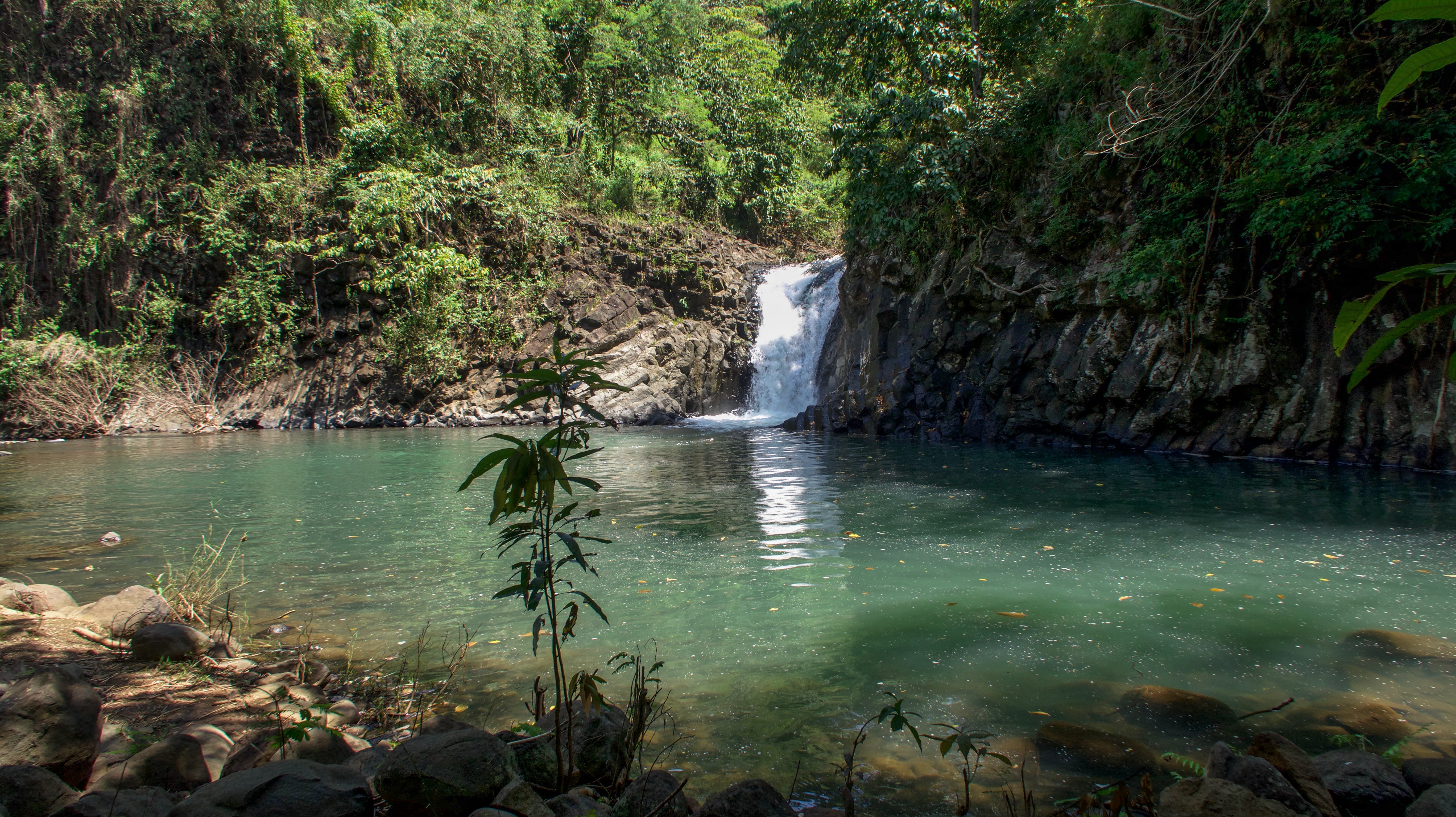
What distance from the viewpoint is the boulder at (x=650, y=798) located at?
2242mm

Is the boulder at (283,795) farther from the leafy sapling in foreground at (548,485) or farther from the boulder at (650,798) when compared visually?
the boulder at (650,798)

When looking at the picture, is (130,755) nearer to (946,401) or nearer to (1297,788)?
(1297,788)

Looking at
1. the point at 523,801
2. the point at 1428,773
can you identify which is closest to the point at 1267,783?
the point at 1428,773

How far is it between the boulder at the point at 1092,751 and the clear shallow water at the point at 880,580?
0.32ft

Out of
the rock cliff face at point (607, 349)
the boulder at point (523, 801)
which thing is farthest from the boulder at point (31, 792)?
the rock cliff face at point (607, 349)

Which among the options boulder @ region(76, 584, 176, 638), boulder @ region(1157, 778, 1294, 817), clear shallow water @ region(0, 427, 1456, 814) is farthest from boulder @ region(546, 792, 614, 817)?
boulder @ region(76, 584, 176, 638)

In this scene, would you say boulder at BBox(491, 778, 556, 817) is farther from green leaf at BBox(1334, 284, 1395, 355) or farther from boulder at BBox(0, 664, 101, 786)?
green leaf at BBox(1334, 284, 1395, 355)

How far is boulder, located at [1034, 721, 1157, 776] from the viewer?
296 centimetres

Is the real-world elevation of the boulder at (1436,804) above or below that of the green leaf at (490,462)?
below

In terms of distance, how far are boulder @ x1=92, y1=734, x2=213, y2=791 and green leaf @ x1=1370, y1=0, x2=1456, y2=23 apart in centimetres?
346

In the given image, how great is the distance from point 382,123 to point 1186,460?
25055mm

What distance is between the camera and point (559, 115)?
28.5 meters

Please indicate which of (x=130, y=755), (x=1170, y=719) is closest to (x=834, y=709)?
(x=1170, y=719)

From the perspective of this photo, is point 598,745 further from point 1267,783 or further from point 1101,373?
point 1101,373
